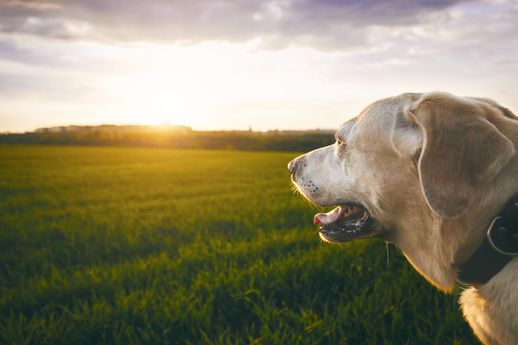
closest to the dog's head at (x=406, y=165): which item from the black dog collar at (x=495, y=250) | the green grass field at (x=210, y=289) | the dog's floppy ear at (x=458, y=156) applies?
the dog's floppy ear at (x=458, y=156)

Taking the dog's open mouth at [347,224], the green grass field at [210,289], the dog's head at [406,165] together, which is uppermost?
the dog's head at [406,165]

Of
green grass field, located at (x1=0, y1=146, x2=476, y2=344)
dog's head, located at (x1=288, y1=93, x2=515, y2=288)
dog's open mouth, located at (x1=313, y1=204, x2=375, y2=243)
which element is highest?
→ dog's head, located at (x1=288, y1=93, x2=515, y2=288)

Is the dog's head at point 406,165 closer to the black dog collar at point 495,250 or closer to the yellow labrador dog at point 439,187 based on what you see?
the yellow labrador dog at point 439,187

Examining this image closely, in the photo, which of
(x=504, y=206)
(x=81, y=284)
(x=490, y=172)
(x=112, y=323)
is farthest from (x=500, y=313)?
(x=81, y=284)

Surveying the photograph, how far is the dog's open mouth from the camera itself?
9.29 feet

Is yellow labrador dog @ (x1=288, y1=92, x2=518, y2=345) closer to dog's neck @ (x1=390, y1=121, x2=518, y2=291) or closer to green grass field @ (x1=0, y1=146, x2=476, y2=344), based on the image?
dog's neck @ (x1=390, y1=121, x2=518, y2=291)

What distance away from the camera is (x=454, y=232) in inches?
86.1

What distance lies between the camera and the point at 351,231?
2926 millimetres

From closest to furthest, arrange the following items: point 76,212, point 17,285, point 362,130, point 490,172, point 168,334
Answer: point 490,172 < point 362,130 < point 168,334 < point 17,285 < point 76,212

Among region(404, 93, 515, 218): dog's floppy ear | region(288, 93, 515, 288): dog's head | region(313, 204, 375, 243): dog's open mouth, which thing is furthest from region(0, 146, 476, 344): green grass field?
region(404, 93, 515, 218): dog's floppy ear

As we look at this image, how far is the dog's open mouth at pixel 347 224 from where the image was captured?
2832mm

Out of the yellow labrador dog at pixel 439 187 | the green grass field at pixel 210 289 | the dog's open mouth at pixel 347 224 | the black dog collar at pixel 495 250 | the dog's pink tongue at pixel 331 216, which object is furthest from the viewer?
the green grass field at pixel 210 289

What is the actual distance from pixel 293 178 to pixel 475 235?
149 centimetres

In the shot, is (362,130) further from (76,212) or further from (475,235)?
(76,212)
